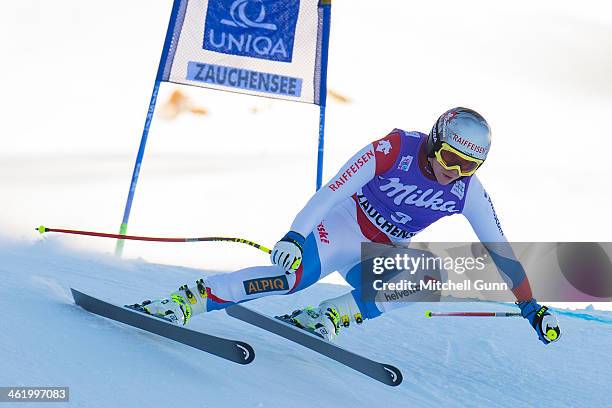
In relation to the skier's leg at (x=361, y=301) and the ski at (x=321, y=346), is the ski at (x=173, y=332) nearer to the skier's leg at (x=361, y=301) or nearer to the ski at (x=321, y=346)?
the ski at (x=321, y=346)

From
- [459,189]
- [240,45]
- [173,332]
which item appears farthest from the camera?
[240,45]

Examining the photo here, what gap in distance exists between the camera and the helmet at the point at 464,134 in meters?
3.73

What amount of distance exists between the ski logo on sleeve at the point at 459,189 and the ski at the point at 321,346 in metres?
0.92

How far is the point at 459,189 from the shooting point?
3.98m

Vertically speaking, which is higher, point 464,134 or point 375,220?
point 464,134

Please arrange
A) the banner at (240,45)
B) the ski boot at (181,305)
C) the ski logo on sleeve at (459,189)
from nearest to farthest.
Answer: the ski boot at (181,305) → the ski logo on sleeve at (459,189) → the banner at (240,45)

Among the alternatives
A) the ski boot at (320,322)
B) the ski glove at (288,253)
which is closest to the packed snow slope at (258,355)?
the ski boot at (320,322)

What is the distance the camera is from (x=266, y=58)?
6.33 metres

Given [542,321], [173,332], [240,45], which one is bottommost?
[173,332]

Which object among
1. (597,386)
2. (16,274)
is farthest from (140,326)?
(597,386)

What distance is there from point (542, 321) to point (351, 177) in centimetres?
118

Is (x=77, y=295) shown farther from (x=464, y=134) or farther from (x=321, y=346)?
(x=464, y=134)

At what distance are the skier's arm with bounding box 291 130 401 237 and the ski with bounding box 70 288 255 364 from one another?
0.60 meters

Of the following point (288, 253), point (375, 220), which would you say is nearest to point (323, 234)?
point (375, 220)
